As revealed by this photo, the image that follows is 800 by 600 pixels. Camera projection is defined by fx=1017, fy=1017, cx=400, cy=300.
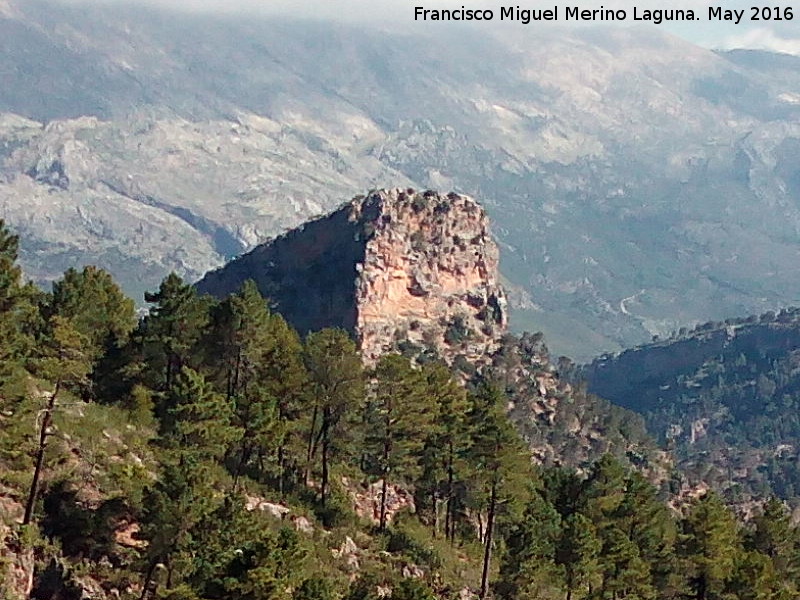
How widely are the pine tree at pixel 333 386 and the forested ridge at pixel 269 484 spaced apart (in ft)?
0.47

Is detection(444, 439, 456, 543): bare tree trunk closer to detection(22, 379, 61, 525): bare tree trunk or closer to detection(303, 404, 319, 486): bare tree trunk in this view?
detection(303, 404, 319, 486): bare tree trunk

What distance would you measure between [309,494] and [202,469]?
26.3m

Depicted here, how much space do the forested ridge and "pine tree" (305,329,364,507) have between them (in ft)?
0.47

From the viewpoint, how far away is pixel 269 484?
69562mm

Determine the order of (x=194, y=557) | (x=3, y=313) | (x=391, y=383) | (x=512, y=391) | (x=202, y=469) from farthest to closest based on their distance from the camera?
(x=512, y=391), (x=391, y=383), (x=3, y=313), (x=202, y=469), (x=194, y=557)

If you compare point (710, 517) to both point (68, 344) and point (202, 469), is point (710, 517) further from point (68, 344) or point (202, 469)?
point (68, 344)

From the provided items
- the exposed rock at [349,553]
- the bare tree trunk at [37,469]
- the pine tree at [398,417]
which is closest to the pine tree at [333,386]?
the pine tree at [398,417]

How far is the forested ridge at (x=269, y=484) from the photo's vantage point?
150 ft

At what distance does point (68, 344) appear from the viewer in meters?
49.3

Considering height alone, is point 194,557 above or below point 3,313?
below

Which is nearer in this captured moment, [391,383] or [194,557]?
[194,557]

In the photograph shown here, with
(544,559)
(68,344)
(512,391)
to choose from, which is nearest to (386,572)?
(544,559)

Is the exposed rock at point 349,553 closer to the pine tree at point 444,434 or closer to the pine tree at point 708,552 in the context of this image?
the pine tree at point 444,434

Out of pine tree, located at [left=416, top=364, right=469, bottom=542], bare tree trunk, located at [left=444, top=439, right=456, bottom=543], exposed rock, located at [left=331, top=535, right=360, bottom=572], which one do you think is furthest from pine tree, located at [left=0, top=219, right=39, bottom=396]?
bare tree trunk, located at [left=444, top=439, right=456, bottom=543]
